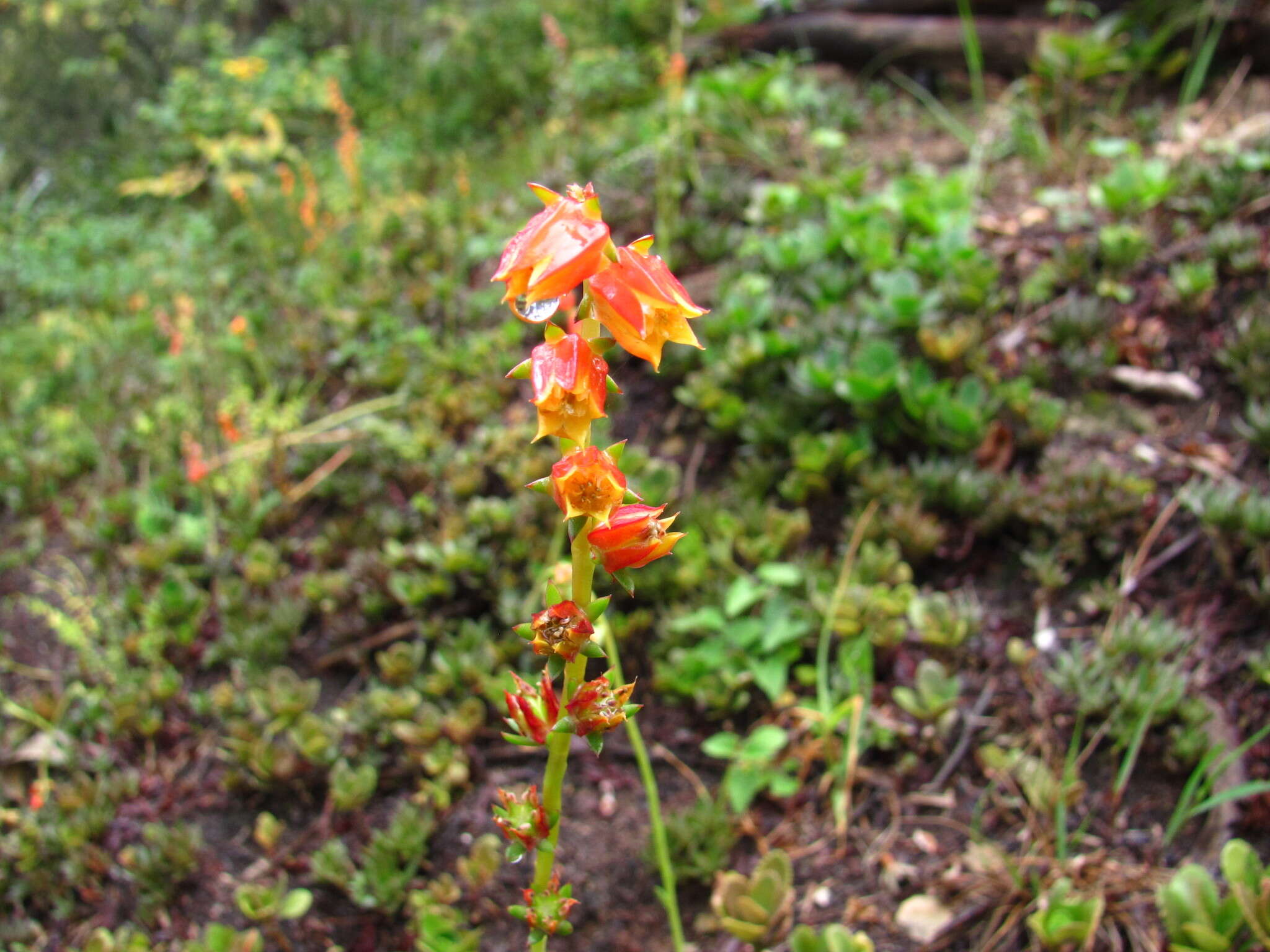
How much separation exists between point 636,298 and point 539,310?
4.8 inches

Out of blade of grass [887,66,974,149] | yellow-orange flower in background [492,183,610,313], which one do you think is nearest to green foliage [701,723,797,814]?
yellow-orange flower in background [492,183,610,313]

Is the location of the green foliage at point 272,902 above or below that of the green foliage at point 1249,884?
below

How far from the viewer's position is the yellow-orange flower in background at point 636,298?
3.62 feet

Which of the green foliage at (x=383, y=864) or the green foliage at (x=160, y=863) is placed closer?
the green foliage at (x=383, y=864)

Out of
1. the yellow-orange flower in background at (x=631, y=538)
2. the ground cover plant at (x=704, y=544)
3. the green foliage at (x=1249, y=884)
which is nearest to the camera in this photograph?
the yellow-orange flower in background at (x=631, y=538)

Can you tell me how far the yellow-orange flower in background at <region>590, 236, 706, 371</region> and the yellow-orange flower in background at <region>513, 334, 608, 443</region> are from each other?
5 cm

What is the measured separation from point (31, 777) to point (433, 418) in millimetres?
1708

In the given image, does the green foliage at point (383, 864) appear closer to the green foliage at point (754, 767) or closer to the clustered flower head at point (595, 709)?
the green foliage at point (754, 767)

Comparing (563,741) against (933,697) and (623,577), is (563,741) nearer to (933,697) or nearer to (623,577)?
(623,577)

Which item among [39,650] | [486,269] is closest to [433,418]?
[486,269]

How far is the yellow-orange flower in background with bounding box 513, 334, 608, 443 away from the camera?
1093mm

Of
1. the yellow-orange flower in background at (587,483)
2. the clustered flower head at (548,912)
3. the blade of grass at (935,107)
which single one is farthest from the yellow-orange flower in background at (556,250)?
the blade of grass at (935,107)

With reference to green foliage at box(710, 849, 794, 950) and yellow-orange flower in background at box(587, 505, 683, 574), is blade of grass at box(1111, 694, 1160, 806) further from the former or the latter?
yellow-orange flower in background at box(587, 505, 683, 574)

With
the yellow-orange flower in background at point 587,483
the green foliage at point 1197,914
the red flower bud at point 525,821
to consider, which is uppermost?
the yellow-orange flower in background at point 587,483
